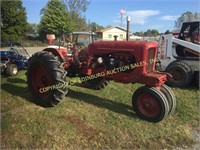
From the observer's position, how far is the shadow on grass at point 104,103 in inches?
211

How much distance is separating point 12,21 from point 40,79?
2995cm

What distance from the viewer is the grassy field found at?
12.9 ft

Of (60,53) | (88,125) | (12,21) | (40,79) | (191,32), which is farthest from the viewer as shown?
(12,21)

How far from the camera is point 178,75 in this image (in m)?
8.09

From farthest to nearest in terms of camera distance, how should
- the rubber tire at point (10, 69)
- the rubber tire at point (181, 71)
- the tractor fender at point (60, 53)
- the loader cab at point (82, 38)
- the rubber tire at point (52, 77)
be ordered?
1. the rubber tire at point (10, 69)
2. the rubber tire at point (181, 71)
3. the loader cab at point (82, 38)
4. the tractor fender at point (60, 53)
5. the rubber tire at point (52, 77)

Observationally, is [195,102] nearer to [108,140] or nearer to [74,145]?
[108,140]

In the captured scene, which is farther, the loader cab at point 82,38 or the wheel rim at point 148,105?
the loader cab at point 82,38

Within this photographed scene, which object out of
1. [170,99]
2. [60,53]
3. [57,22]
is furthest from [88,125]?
[57,22]

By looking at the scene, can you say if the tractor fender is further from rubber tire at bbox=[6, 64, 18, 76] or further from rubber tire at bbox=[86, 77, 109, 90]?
rubber tire at bbox=[6, 64, 18, 76]

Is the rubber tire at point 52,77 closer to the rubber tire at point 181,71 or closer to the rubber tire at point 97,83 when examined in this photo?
the rubber tire at point 97,83

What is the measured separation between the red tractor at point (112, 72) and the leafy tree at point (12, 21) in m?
24.3

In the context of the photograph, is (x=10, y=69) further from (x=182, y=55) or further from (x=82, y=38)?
(x=182, y=55)

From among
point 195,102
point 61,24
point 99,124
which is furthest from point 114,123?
point 61,24

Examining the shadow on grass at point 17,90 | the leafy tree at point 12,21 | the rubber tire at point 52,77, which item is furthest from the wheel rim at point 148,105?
the leafy tree at point 12,21
